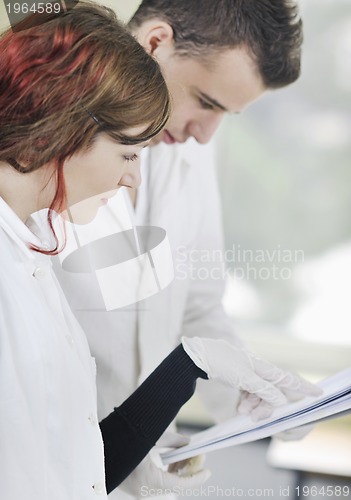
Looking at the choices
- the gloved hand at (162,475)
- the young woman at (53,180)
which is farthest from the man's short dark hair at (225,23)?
the gloved hand at (162,475)

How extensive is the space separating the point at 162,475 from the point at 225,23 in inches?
34.8

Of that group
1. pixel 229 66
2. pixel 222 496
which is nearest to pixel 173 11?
pixel 229 66

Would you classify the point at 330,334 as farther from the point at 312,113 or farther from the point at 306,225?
the point at 312,113

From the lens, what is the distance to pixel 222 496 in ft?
7.26

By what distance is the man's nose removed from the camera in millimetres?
1388

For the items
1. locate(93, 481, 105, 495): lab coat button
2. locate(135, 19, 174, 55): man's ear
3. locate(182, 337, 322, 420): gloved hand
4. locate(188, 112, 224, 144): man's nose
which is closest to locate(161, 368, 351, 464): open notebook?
locate(182, 337, 322, 420): gloved hand

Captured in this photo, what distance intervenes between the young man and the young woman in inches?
9.6

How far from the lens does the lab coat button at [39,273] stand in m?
1.01

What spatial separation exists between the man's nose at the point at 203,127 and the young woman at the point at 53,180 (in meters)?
0.34

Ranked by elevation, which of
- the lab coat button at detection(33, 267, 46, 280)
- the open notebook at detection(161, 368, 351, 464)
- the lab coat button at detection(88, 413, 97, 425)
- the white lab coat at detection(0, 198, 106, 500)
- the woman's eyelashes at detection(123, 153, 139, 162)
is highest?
the woman's eyelashes at detection(123, 153, 139, 162)

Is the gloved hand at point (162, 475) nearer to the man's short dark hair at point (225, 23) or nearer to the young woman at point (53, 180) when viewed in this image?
the young woman at point (53, 180)

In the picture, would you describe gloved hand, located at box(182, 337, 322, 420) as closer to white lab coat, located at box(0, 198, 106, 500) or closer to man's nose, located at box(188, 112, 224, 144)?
white lab coat, located at box(0, 198, 106, 500)

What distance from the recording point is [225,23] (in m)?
1.29

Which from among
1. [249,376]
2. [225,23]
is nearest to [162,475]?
[249,376]
